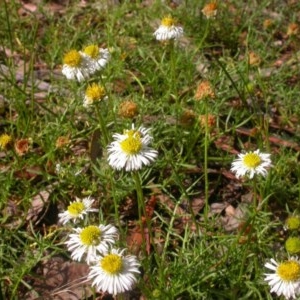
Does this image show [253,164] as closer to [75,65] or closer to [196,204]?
[196,204]

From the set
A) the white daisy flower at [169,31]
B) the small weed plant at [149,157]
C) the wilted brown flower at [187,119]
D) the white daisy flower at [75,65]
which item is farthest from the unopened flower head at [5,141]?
the white daisy flower at [169,31]

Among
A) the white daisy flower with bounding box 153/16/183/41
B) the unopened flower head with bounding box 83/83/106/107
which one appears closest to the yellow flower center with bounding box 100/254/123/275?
the unopened flower head with bounding box 83/83/106/107

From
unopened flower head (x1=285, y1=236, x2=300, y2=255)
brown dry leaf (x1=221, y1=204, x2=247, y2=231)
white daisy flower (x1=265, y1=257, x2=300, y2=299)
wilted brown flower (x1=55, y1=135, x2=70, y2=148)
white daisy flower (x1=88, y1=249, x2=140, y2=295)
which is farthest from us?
wilted brown flower (x1=55, y1=135, x2=70, y2=148)

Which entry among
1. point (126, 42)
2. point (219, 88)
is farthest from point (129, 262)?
point (126, 42)

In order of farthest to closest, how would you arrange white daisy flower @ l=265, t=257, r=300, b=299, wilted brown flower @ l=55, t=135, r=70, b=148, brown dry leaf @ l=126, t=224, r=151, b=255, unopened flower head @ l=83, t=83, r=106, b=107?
wilted brown flower @ l=55, t=135, r=70, b=148
brown dry leaf @ l=126, t=224, r=151, b=255
unopened flower head @ l=83, t=83, r=106, b=107
white daisy flower @ l=265, t=257, r=300, b=299

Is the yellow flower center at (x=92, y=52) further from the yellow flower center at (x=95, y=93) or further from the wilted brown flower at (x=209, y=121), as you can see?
the wilted brown flower at (x=209, y=121)

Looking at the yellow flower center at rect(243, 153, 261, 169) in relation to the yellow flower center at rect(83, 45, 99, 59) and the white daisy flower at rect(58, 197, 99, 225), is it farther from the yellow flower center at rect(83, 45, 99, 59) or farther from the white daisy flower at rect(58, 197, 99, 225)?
the yellow flower center at rect(83, 45, 99, 59)

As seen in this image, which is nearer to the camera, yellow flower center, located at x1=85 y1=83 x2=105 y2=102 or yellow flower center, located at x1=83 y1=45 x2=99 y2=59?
yellow flower center, located at x1=85 y1=83 x2=105 y2=102
